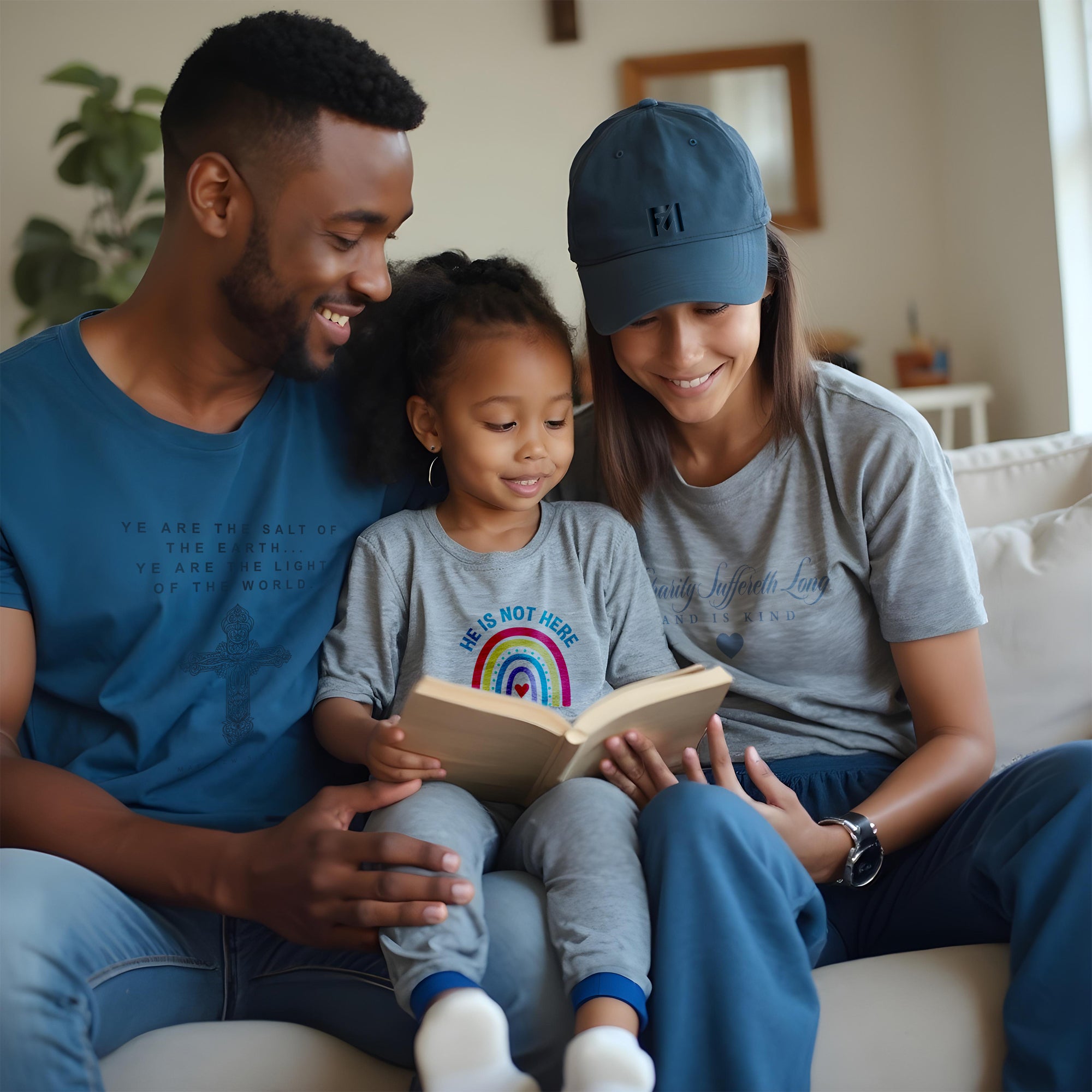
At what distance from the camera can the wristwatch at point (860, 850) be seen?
1139 millimetres

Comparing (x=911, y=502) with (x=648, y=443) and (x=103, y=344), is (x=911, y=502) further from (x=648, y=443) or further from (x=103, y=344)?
(x=103, y=344)

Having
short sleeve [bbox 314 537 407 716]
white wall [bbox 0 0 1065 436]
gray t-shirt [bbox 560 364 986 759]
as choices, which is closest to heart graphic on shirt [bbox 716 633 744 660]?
gray t-shirt [bbox 560 364 986 759]

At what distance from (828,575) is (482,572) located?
0.42 meters

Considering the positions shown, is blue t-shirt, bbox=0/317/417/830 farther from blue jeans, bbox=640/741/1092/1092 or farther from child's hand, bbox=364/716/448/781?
blue jeans, bbox=640/741/1092/1092

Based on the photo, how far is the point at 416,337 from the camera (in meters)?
1.43

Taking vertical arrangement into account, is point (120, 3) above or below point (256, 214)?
above

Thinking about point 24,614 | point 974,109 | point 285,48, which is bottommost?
point 24,614

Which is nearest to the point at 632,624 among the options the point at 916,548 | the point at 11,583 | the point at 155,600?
the point at 916,548

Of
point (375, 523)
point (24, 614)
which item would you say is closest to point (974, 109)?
point (375, 523)

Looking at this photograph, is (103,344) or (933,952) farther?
(103,344)

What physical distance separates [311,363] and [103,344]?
0.83ft

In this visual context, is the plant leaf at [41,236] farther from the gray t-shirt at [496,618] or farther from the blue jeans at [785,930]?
the blue jeans at [785,930]

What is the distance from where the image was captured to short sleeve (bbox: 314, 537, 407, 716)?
129 centimetres

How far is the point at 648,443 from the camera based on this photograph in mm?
1416
